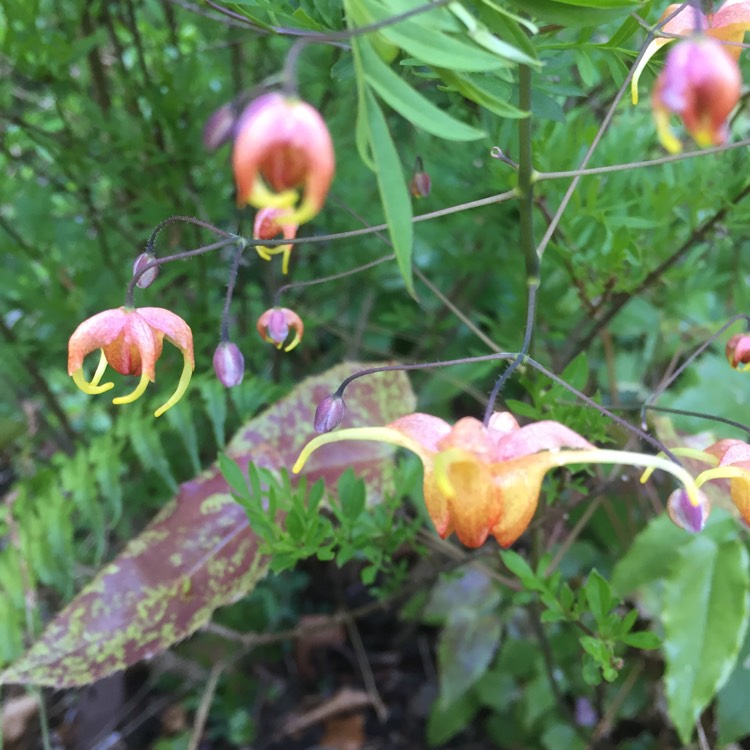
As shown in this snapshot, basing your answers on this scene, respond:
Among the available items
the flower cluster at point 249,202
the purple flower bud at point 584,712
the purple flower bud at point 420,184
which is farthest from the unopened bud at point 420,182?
the purple flower bud at point 584,712

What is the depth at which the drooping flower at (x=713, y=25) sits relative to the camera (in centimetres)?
49

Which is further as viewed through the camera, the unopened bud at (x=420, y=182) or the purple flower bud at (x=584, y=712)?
the purple flower bud at (x=584, y=712)

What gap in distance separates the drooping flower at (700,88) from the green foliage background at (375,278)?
0.28m

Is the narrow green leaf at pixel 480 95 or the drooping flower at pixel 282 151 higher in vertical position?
the drooping flower at pixel 282 151

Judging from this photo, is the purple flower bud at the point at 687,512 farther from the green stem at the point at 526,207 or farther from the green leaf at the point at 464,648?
the green leaf at the point at 464,648

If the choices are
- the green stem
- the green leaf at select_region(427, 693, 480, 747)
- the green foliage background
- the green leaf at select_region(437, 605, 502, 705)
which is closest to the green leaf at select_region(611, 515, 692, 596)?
the green foliage background

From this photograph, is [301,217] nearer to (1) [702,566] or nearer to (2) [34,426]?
(1) [702,566]

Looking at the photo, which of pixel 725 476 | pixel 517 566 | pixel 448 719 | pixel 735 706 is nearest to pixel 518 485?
Answer: pixel 725 476

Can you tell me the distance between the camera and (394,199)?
1.10ft

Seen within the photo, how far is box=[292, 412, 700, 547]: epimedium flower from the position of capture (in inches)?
15.3

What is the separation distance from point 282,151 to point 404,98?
4.6 inches

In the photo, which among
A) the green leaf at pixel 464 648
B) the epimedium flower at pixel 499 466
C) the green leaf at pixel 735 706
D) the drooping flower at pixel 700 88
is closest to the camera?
the drooping flower at pixel 700 88

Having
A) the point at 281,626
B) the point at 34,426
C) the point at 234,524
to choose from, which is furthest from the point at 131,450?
the point at 281,626

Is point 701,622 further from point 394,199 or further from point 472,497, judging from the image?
point 394,199
